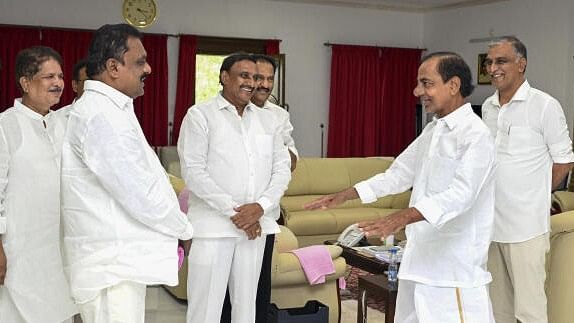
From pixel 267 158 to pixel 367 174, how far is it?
4.47 metres

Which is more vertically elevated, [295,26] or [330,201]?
[295,26]

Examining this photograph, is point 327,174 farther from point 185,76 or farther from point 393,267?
point 393,267

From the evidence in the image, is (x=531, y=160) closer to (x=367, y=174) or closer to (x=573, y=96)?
(x=367, y=174)

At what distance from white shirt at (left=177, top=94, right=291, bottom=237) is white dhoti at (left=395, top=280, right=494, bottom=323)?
35.4 inches

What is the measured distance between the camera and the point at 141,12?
8656mm

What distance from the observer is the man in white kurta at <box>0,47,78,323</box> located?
272cm

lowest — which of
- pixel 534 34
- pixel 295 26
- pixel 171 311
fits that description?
pixel 171 311

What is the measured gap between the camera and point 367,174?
7754 millimetres

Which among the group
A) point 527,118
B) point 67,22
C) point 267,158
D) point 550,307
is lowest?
point 550,307

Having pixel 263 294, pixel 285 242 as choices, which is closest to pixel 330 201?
pixel 263 294

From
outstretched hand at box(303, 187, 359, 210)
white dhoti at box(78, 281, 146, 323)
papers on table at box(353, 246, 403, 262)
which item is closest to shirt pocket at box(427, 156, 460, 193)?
outstretched hand at box(303, 187, 359, 210)

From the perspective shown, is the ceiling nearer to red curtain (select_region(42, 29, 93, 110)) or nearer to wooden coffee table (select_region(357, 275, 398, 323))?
red curtain (select_region(42, 29, 93, 110))

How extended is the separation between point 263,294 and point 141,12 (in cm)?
598

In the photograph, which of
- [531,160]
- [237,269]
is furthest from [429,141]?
[237,269]
